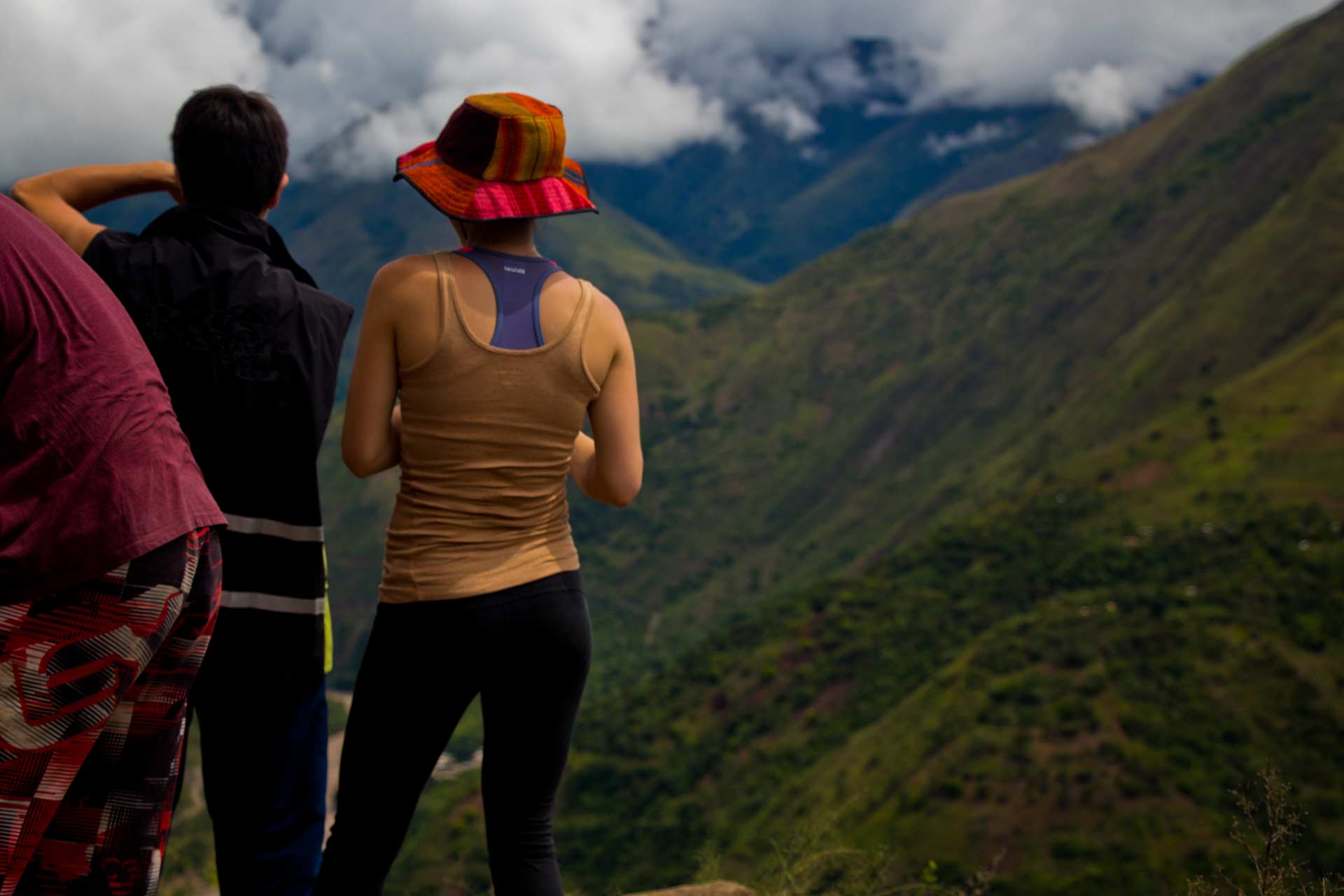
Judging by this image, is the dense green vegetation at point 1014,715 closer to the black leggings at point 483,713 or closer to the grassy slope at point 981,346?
the grassy slope at point 981,346

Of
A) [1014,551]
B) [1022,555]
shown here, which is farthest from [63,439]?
[1014,551]

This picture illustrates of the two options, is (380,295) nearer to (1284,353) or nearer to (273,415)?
(273,415)

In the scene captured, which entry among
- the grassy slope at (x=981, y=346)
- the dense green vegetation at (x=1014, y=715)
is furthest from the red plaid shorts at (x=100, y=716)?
the grassy slope at (x=981, y=346)

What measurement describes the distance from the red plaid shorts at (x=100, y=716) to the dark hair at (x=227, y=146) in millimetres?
1205

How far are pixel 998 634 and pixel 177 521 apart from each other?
45.3 metres

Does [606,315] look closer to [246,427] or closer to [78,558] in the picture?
[246,427]

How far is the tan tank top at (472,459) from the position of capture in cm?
286

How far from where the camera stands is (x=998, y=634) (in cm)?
4478

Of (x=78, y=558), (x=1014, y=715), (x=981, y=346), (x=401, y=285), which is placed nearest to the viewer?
(x=78, y=558)

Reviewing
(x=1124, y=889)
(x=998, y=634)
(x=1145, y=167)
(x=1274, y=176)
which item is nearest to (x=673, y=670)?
(x=998, y=634)

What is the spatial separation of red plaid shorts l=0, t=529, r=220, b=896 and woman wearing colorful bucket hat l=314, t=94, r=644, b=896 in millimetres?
468

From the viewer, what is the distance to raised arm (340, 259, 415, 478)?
9.37 feet

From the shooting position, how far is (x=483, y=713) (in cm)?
288

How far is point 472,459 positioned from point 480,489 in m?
0.08
